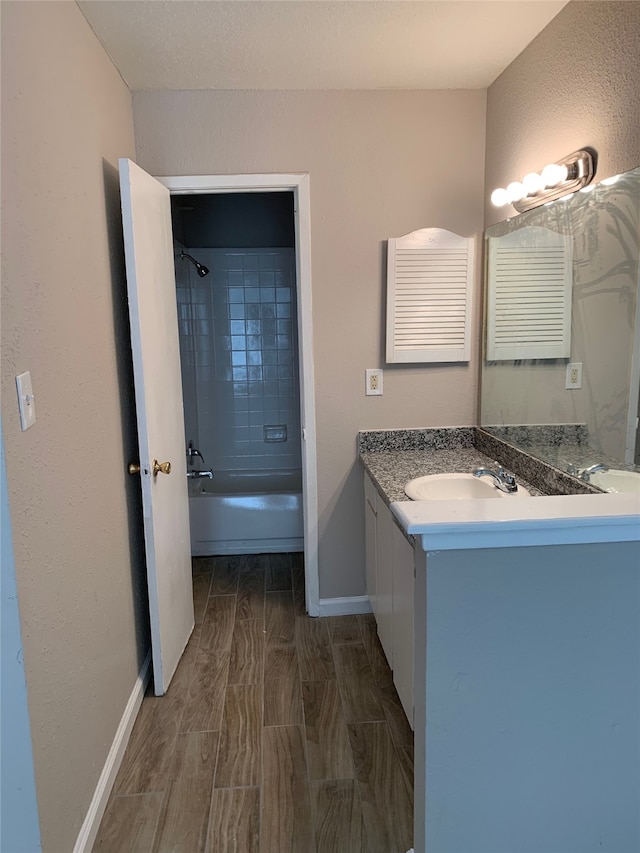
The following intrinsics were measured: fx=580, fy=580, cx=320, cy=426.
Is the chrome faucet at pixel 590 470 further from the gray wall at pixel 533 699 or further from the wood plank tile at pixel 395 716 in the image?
the wood plank tile at pixel 395 716

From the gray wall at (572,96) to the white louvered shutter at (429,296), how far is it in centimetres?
26

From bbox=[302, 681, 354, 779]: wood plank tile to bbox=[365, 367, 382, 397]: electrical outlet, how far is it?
4.04ft

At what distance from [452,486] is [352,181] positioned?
136 centimetres

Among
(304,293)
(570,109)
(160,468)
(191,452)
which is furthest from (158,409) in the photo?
(191,452)

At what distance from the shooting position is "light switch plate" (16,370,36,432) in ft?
4.05

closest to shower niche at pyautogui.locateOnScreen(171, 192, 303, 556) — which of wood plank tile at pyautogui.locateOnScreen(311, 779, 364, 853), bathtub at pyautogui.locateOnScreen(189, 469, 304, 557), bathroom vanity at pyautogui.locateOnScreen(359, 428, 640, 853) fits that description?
bathtub at pyautogui.locateOnScreen(189, 469, 304, 557)

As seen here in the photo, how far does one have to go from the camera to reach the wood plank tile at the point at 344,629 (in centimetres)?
261

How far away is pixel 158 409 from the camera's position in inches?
87.1

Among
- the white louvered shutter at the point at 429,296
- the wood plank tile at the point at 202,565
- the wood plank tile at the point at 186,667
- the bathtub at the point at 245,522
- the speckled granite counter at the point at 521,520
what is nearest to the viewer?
the speckled granite counter at the point at 521,520

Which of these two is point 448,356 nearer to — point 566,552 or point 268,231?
point 566,552

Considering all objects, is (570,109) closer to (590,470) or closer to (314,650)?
(590,470)

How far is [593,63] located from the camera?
167cm

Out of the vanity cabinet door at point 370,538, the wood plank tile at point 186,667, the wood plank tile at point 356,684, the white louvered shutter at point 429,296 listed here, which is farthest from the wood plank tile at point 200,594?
the white louvered shutter at point 429,296

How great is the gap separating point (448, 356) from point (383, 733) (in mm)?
1542
